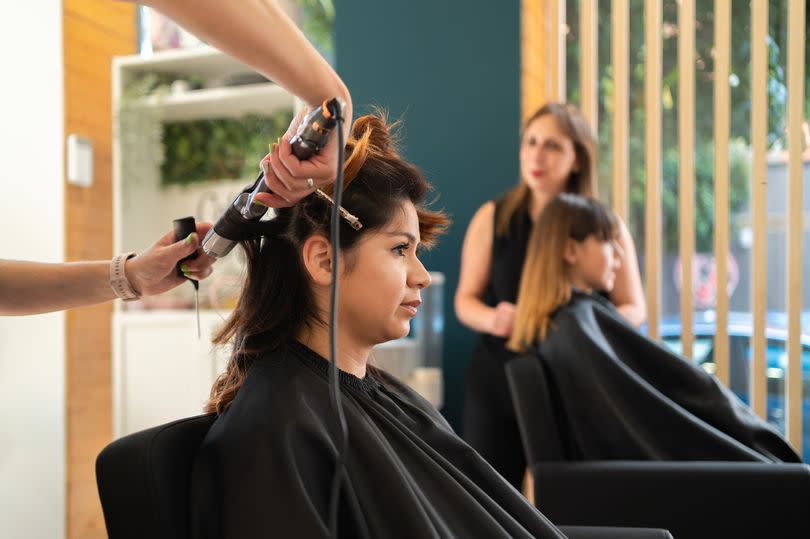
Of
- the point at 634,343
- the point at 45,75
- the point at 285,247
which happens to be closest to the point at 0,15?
the point at 45,75

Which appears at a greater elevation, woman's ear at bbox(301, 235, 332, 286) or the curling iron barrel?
the curling iron barrel

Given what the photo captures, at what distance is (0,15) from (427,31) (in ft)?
5.00

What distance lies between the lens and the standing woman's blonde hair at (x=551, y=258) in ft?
7.06

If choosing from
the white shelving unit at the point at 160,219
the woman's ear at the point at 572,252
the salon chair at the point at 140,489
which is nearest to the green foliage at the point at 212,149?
the white shelving unit at the point at 160,219

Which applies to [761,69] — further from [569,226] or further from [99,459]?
[99,459]

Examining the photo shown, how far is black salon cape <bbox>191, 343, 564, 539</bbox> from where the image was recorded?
93 centimetres

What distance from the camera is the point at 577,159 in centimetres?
255

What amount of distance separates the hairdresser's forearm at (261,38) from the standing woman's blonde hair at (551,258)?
1.36 meters

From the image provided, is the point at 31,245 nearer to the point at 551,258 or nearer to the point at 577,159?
the point at 551,258

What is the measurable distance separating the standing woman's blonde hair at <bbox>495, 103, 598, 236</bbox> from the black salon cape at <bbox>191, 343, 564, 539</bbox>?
139cm

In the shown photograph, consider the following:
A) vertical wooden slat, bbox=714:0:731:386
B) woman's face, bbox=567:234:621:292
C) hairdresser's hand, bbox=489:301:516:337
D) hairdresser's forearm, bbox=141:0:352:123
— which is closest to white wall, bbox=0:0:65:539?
hairdresser's hand, bbox=489:301:516:337

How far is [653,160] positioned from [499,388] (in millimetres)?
1053

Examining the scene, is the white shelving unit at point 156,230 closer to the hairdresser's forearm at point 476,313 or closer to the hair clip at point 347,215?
the hairdresser's forearm at point 476,313

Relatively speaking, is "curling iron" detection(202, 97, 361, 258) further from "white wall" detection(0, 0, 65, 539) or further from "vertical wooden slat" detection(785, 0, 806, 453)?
"vertical wooden slat" detection(785, 0, 806, 453)
